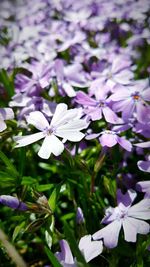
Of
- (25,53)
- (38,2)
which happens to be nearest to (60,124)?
(25,53)

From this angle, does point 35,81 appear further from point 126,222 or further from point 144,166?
point 126,222

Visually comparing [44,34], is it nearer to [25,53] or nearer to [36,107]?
[25,53]

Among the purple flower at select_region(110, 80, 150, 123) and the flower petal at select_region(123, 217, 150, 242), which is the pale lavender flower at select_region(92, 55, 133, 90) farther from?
the flower petal at select_region(123, 217, 150, 242)

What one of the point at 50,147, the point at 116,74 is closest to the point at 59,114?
the point at 50,147

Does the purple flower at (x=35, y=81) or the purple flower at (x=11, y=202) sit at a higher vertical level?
the purple flower at (x=35, y=81)

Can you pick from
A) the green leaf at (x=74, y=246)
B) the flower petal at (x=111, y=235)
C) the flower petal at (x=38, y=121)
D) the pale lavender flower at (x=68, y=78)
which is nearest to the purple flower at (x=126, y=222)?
the flower petal at (x=111, y=235)

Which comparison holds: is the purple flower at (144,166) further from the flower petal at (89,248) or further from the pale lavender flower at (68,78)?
the pale lavender flower at (68,78)

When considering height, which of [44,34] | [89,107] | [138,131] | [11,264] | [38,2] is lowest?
[11,264]
